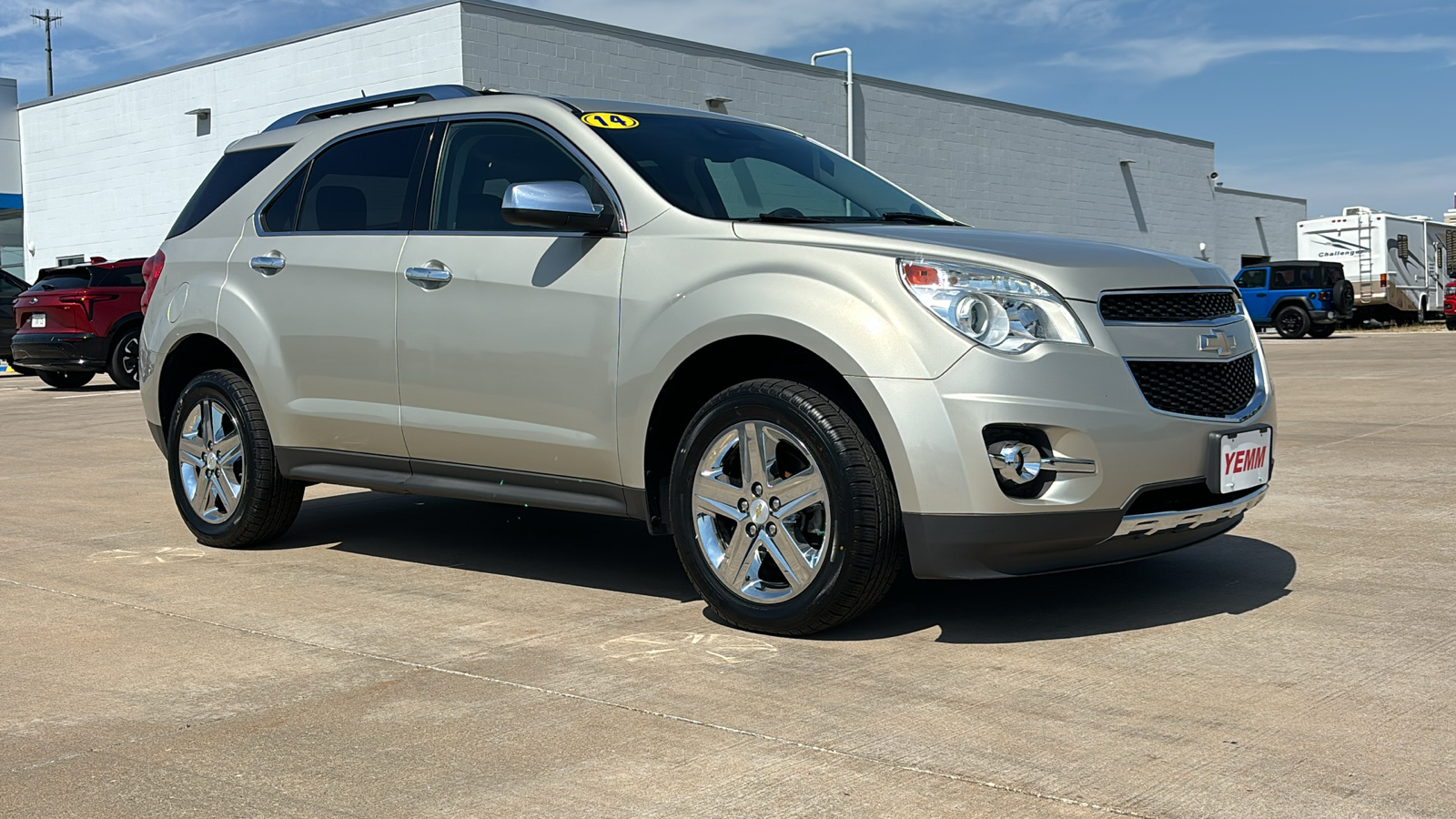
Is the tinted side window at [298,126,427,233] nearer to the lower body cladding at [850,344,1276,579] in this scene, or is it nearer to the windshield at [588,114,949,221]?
the windshield at [588,114,949,221]

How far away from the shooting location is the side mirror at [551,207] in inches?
192

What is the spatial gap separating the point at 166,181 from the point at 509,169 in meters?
26.7

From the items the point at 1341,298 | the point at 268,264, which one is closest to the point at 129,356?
the point at 268,264

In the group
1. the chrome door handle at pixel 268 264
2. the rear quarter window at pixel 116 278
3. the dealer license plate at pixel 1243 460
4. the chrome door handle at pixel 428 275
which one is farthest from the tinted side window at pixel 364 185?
the rear quarter window at pixel 116 278

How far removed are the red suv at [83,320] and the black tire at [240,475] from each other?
12.1 metres

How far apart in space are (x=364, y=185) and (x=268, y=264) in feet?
1.82

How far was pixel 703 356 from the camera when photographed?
4.77 meters

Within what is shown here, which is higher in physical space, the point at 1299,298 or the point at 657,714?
the point at 1299,298

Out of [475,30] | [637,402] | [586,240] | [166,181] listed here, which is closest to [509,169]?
[586,240]

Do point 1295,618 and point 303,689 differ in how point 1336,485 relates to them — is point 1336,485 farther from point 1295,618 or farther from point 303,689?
point 303,689

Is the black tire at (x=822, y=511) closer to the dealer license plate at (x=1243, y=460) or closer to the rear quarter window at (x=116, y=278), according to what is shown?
the dealer license plate at (x=1243, y=460)

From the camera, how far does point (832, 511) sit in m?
4.36

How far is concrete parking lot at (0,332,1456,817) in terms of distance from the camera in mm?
3184

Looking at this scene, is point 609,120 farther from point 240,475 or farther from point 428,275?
point 240,475
